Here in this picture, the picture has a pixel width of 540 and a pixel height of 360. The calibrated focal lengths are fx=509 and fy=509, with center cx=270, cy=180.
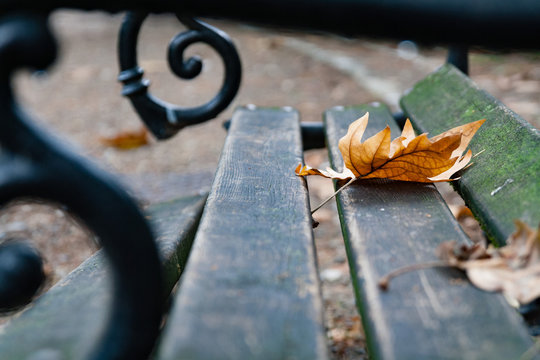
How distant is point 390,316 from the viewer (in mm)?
622

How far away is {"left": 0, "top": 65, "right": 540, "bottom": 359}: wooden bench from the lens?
590 mm

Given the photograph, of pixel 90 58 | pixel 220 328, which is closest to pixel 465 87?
pixel 220 328

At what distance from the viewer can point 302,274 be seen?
71 centimetres

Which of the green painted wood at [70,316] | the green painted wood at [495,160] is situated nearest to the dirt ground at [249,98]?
the green painted wood at [495,160]

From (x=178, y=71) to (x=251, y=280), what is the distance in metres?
1.24

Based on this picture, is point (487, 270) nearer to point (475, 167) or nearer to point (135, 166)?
point (475, 167)

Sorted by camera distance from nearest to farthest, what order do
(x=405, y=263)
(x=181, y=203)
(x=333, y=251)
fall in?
1. (x=405, y=263)
2. (x=181, y=203)
3. (x=333, y=251)

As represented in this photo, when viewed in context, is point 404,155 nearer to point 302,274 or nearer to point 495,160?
point 495,160

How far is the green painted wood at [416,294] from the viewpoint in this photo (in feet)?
1.90

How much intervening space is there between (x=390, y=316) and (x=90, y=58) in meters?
6.24

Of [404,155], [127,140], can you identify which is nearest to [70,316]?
[404,155]

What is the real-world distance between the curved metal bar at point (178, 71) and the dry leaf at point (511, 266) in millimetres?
1192

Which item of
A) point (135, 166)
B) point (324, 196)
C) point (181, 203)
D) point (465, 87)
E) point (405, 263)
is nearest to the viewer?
point (405, 263)

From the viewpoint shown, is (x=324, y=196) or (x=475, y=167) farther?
(x=324, y=196)
